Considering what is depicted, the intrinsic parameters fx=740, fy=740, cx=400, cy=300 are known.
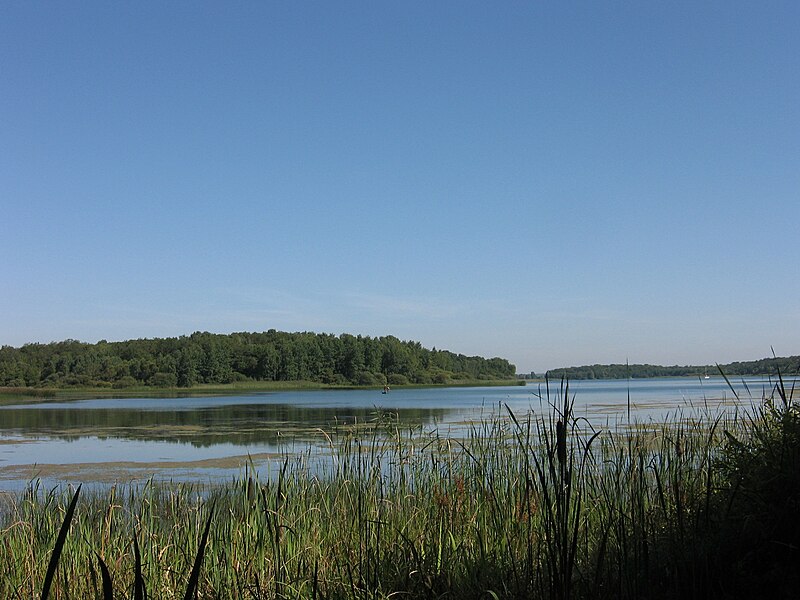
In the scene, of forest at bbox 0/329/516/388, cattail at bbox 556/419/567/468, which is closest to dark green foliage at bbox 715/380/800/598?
cattail at bbox 556/419/567/468

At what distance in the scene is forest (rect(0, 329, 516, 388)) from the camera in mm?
74062

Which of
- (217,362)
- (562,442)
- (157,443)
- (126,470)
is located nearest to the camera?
(562,442)

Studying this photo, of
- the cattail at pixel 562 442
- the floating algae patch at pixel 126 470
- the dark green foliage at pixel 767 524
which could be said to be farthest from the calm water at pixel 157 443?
the cattail at pixel 562 442

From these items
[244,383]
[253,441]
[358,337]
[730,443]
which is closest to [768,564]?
[730,443]

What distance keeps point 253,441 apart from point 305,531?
13.4 meters

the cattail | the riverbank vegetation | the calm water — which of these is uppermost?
the cattail

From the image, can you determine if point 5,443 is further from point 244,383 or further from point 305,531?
point 244,383

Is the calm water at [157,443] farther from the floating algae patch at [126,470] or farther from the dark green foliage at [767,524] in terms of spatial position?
the dark green foliage at [767,524]

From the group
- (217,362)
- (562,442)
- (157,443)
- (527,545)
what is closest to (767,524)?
(527,545)

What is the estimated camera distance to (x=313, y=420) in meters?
24.0

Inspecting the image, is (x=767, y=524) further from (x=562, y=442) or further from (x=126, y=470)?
(x=126, y=470)

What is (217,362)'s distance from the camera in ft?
265

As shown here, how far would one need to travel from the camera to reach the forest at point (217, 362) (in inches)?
2916

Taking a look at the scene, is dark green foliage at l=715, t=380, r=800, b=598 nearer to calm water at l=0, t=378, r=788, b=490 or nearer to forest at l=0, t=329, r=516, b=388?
calm water at l=0, t=378, r=788, b=490
